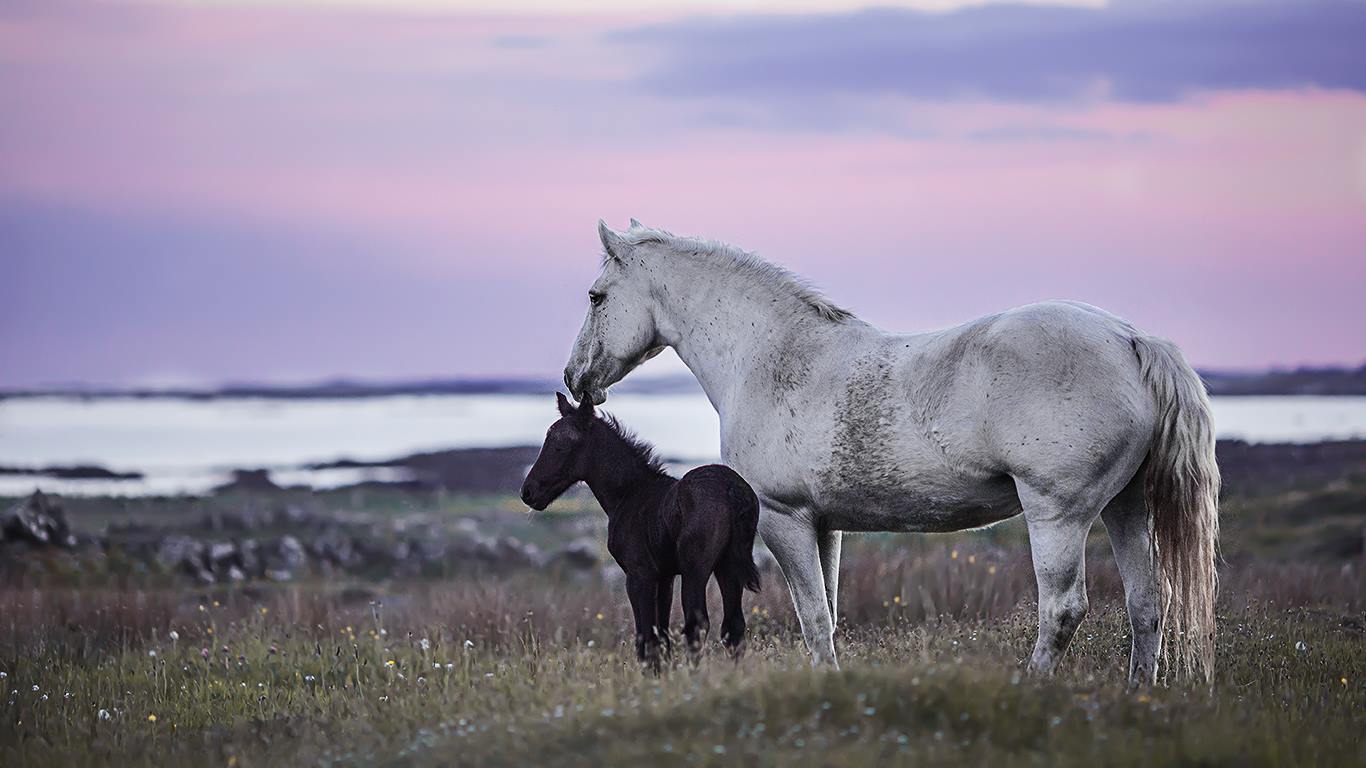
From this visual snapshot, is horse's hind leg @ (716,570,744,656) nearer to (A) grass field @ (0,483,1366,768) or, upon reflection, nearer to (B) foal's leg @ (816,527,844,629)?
(A) grass field @ (0,483,1366,768)

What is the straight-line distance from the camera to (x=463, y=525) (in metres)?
31.6

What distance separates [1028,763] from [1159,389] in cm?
256

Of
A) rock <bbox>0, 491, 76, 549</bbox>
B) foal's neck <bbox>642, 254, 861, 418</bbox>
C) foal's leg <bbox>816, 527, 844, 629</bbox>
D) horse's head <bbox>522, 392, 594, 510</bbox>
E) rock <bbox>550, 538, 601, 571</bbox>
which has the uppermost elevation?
foal's neck <bbox>642, 254, 861, 418</bbox>

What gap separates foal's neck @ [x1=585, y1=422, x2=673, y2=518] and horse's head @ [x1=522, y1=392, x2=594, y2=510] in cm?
8

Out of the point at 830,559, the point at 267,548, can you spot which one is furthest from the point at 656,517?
the point at 267,548

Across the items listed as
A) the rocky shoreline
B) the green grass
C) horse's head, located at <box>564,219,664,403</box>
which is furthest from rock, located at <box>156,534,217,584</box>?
horse's head, located at <box>564,219,664,403</box>

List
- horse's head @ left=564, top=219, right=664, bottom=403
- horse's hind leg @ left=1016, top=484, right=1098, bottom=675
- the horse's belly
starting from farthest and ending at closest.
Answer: horse's head @ left=564, top=219, right=664, bottom=403 → the horse's belly → horse's hind leg @ left=1016, top=484, right=1098, bottom=675

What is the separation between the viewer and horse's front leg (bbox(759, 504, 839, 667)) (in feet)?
25.7

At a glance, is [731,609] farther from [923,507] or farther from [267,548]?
[267,548]

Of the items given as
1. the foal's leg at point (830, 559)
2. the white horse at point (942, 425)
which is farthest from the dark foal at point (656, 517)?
the foal's leg at point (830, 559)

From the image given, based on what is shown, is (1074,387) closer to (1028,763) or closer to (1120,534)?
(1120,534)

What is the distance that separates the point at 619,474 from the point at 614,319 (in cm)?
105

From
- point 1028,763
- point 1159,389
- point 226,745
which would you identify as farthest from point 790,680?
point 226,745

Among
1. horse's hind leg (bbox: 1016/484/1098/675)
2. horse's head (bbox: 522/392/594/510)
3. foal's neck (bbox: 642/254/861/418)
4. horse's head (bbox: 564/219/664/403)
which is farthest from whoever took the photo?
horse's head (bbox: 564/219/664/403)
